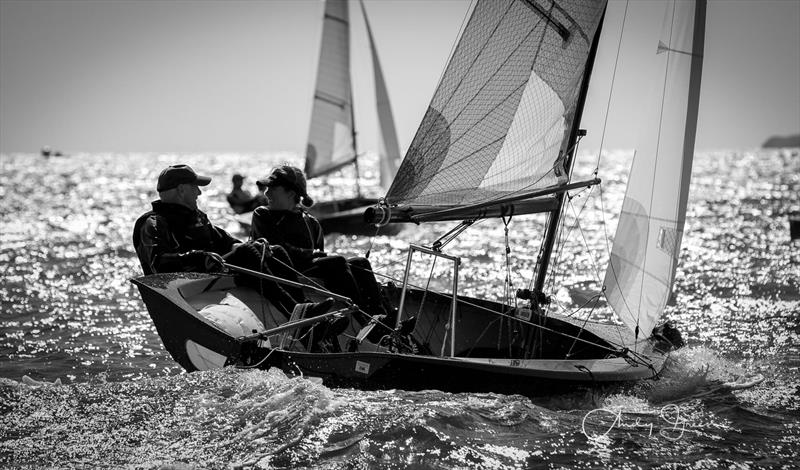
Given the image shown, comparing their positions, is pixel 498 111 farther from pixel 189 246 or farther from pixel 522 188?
pixel 189 246

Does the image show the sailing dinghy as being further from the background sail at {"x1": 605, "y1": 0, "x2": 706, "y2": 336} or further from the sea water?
the sea water

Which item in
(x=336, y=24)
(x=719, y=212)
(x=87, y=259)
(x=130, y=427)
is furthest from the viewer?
(x=719, y=212)

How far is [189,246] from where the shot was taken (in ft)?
23.8

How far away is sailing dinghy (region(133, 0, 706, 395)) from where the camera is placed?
20.6ft

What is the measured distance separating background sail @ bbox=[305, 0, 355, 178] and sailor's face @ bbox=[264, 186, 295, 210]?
14.1 metres

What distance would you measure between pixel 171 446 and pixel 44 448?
0.78 metres

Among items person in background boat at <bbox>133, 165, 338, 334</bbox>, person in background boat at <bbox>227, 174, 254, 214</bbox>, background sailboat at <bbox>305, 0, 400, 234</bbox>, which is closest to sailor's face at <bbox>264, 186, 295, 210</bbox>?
person in background boat at <bbox>133, 165, 338, 334</bbox>

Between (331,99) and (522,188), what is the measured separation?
50.8 feet

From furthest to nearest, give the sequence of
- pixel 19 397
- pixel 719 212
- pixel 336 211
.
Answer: pixel 719 212 < pixel 336 211 < pixel 19 397

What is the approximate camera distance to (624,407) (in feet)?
19.6

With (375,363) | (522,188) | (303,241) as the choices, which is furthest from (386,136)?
(375,363)

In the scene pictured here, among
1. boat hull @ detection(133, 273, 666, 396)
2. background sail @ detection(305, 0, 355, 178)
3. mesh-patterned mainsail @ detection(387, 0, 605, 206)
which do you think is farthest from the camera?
background sail @ detection(305, 0, 355, 178)

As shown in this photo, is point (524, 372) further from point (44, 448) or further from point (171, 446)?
point (44, 448)

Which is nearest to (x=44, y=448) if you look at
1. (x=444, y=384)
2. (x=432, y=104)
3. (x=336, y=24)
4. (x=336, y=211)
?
(x=444, y=384)
